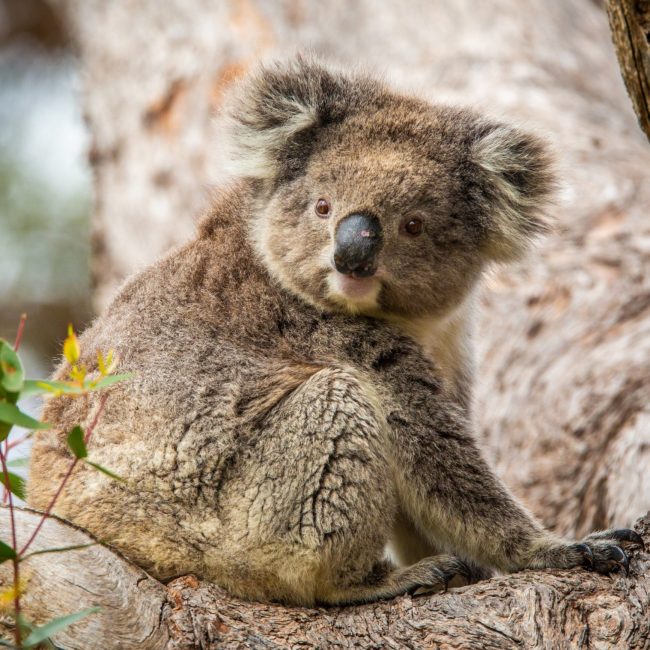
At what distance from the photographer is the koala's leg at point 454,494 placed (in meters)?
4.30

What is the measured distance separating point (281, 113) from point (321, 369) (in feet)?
5.18

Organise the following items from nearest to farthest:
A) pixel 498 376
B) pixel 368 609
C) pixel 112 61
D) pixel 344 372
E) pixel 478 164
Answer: pixel 368 609
pixel 344 372
pixel 478 164
pixel 498 376
pixel 112 61

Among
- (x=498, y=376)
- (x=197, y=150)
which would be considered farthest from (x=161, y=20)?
(x=498, y=376)

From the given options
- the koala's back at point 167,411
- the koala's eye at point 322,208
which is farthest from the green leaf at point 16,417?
the koala's eye at point 322,208

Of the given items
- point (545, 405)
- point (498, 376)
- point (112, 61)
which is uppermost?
point (112, 61)

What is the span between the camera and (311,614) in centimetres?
390

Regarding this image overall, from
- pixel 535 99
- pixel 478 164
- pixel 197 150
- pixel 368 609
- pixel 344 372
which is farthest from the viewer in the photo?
pixel 197 150

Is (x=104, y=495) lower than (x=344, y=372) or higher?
lower

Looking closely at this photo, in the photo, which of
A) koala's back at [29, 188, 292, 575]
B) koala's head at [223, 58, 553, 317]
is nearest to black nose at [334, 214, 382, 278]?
koala's head at [223, 58, 553, 317]

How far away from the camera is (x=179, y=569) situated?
402 centimetres

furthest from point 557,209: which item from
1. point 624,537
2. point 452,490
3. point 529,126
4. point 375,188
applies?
point 624,537

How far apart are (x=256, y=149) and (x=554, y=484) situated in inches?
111

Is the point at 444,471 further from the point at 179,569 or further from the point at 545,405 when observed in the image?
the point at 545,405

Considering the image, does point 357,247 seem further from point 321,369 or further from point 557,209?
point 557,209
